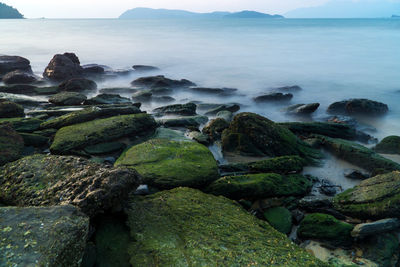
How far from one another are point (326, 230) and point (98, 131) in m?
4.81

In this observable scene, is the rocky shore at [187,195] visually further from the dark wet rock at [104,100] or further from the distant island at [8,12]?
the distant island at [8,12]

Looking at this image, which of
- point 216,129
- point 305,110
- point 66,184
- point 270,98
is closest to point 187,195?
point 66,184

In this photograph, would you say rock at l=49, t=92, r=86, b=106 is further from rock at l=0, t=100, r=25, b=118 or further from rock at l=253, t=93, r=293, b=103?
rock at l=253, t=93, r=293, b=103

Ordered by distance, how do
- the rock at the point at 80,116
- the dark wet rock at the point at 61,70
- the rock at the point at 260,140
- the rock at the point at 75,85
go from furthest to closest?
1. the dark wet rock at the point at 61,70
2. the rock at the point at 75,85
3. the rock at the point at 80,116
4. the rock at the point at 260,140

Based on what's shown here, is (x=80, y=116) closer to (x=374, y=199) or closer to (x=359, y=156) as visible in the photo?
(x=374, y=199)

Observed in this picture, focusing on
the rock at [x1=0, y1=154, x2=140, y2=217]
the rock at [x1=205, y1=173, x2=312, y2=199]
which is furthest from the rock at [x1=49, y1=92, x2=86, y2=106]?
the rock at [x1=205, y1=173, x2=312, y2=199]

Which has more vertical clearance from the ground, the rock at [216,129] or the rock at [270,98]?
the rock at [216,129]

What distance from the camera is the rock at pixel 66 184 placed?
3309 millimetres

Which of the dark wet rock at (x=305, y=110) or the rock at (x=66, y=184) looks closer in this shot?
the rock at (x=66, y=184)

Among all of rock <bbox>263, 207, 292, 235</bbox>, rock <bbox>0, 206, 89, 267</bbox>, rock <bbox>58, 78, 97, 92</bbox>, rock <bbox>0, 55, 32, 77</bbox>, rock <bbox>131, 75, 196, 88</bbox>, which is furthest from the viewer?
rock <bbox>0, 55, 32, 77</bbox>

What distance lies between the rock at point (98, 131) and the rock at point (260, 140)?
1999mm

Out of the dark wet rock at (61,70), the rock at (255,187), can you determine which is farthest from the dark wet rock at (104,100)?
the dark wet rock at (61,70)

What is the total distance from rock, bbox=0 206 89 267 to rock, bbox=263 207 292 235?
2547mm

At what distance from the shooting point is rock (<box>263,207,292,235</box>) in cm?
421
